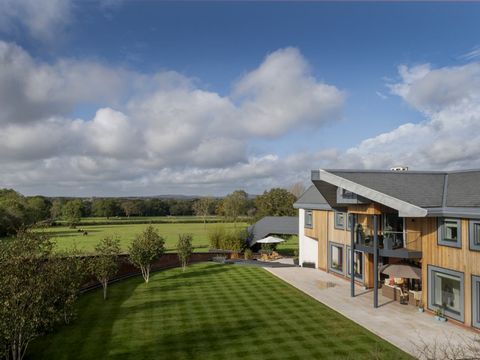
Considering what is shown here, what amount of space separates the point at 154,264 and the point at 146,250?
6.71 m

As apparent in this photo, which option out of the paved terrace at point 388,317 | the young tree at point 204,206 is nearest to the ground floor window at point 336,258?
the paved terrace at point 388,317

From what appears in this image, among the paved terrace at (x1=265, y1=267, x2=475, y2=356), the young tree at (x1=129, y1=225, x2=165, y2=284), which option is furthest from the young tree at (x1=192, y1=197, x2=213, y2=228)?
the paved terrace at (x1=265, y1=267, x2=475, y2=356)

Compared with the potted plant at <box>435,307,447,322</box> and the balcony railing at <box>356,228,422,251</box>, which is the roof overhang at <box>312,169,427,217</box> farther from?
the potted plant at <box>435,307,447,322</box>

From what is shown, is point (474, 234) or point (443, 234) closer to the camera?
point (474, 234)

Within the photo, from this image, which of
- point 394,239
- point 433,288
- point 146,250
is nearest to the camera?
point 433,288

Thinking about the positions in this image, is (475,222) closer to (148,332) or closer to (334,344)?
(334,344)

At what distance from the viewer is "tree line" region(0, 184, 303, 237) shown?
62375 mm

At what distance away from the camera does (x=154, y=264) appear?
32.1m

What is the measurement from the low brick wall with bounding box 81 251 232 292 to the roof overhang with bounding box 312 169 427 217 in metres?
15.9

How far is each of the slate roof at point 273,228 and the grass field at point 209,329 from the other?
17.4 m

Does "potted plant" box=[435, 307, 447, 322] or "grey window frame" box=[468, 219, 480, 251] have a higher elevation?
"grey window frame" box=[468, 219, 480, 251]

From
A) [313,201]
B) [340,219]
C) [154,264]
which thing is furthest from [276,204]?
[340,219]

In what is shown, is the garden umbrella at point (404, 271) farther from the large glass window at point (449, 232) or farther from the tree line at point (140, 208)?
the tree line at point (140, 208)

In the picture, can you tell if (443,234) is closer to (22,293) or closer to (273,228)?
(22,293)
